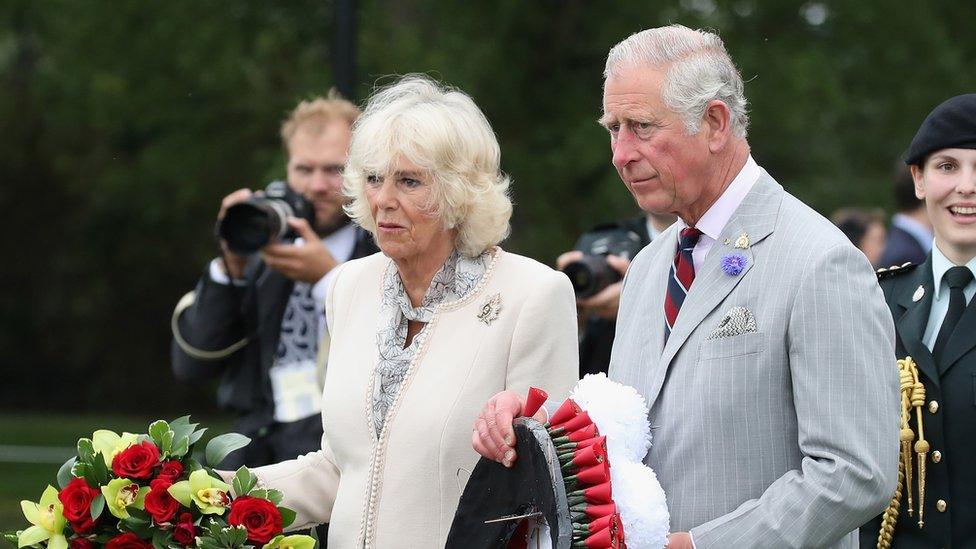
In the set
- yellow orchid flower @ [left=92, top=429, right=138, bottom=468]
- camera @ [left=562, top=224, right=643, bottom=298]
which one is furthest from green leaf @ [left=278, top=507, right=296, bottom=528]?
camera @ [left=562, top=224, right=643, bottom=298]

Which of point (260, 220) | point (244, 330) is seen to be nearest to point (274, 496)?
point (260, 220)

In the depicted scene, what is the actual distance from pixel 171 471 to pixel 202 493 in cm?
11

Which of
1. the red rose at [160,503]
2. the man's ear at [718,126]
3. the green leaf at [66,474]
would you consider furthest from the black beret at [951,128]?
the green leaf at [66,474]

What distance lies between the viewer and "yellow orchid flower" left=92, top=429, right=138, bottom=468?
11.1ft

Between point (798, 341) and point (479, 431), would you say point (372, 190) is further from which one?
point (798, 341)

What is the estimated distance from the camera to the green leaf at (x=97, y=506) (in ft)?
10.7

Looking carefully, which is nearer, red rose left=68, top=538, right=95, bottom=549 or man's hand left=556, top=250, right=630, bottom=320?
red rose left=68, top=538, right=95, bottom=549

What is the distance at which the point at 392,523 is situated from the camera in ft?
11.2

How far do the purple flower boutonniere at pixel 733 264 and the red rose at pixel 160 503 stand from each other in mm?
1370

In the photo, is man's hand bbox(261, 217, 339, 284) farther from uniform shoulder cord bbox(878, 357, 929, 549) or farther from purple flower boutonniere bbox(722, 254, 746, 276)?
purple flower boutonniere bbox(722, 254, 746, 276)

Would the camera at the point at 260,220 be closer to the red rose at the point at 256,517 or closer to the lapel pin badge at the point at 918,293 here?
the red rose at the point at 256,517

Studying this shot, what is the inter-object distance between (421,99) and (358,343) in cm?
66

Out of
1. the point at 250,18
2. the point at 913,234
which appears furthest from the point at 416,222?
the point at 250,18

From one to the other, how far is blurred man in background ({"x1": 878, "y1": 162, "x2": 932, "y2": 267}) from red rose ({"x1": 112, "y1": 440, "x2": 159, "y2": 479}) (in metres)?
4.60
